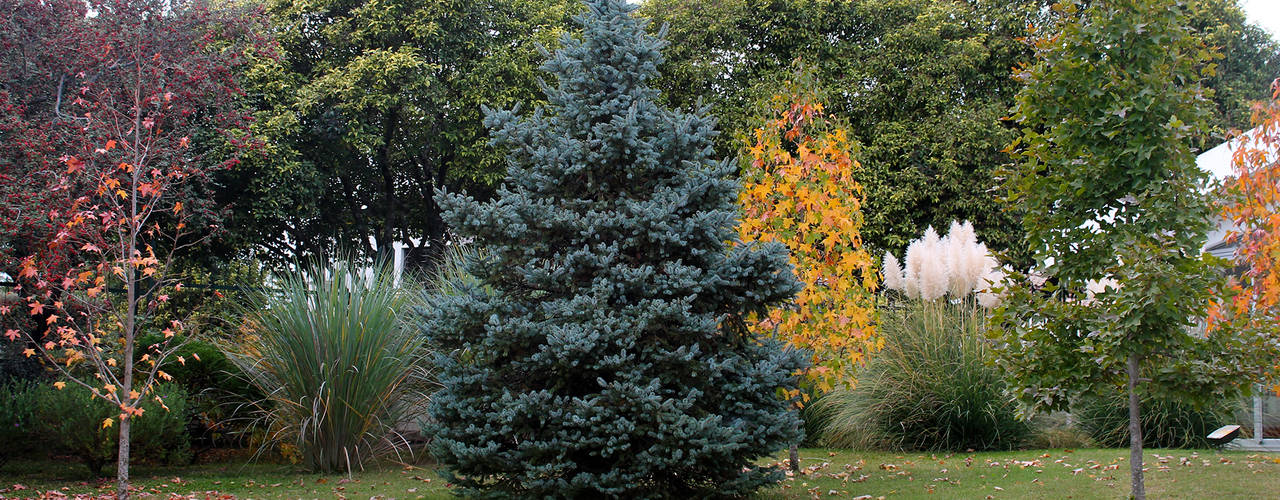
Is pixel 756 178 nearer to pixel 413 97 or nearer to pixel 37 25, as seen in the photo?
pixel 37 25

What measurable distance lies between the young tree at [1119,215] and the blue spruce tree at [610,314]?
1.41 metres

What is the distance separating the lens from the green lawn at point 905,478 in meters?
6.11

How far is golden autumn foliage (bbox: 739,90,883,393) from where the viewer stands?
699 centimetres

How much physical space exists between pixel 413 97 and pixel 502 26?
2.62 m

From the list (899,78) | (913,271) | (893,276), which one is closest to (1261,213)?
(913,271)

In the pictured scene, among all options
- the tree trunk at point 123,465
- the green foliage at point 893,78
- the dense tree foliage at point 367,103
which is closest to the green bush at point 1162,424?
the tree trunk at point 123,465

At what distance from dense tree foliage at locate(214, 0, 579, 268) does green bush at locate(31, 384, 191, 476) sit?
30.2ft

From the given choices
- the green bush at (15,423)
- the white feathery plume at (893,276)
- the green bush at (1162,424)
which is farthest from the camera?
the white feathery plume at (893,276)

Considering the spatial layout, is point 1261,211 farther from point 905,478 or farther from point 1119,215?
point 905,478

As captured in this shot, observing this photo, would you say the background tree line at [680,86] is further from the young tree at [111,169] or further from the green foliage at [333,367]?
the green foliage at [333,367]

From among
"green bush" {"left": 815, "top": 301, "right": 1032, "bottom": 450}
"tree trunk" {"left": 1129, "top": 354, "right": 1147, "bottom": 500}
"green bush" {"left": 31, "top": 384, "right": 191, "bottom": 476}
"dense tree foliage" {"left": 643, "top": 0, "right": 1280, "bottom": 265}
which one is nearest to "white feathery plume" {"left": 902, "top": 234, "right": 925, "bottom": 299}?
"green bush" {"left": 815, "top": 301, "right": 1032, "bottom": 450}

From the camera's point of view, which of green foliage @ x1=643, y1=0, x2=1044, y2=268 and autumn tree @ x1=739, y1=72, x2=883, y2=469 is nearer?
autumn tree @ x1=739, y1=72, x2=883, y2=469

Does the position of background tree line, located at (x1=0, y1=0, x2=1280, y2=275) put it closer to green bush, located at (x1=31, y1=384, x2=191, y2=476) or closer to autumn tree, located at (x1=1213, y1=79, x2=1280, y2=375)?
green bush, located at (x1=31, y1=384, x2=191, y2=476)

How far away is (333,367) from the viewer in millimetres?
7352
